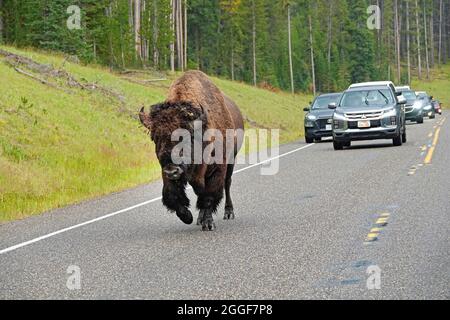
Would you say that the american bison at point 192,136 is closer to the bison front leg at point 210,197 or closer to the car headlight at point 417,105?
the bison front leg at point 210,197

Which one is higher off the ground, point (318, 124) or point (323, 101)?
point (323, 101)

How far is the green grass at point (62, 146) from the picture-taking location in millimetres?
17047

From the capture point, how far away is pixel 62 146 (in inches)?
904

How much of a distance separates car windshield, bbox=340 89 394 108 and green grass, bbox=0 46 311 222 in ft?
20.1

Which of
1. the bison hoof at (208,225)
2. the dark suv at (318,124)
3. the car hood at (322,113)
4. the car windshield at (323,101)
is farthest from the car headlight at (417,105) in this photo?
the bison hoof at (208,225)

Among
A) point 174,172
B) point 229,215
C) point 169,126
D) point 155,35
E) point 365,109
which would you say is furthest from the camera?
point 155,35

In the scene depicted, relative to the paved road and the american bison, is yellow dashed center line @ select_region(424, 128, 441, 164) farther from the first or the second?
the american bison

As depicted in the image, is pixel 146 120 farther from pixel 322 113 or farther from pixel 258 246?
pixel 322 113

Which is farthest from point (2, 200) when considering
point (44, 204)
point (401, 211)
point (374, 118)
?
point (374, 118)

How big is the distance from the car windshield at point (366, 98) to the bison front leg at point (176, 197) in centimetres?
1608

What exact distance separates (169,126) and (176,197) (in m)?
0.95

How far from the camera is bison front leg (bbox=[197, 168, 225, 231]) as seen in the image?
36.1 feet

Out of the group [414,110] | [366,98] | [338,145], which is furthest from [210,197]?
[414,110]
